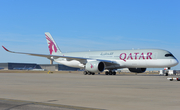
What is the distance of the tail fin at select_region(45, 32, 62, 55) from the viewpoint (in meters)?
50.3

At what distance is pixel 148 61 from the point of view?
35.2m

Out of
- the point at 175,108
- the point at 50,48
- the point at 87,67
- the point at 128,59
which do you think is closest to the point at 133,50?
the point at 128,59

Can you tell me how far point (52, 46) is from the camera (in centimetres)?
5047

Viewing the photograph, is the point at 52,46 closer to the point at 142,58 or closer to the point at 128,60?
the point at 128,60

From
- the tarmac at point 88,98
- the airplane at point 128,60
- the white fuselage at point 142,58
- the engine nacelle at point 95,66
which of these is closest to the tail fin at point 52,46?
the airplane at point 128,60

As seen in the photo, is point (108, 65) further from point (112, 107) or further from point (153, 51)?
point (112, 107)

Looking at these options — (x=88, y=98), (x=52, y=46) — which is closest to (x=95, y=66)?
(x=52, y=46)

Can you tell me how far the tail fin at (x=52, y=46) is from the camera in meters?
50.3

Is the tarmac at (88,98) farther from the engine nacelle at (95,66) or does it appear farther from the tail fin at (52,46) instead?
the tail fin at (52,46)

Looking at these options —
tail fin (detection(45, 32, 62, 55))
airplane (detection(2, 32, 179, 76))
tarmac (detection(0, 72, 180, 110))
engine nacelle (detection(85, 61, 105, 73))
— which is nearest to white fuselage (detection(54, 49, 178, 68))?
airplane (detection(2, 32, 179, 76))

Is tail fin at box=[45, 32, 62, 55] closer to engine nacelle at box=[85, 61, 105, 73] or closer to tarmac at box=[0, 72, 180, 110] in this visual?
engine nacelle at box=[85, 61, 105, 73]

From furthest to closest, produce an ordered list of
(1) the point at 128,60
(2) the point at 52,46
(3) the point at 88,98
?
(2) the point at 52,46 → (1) the point at 128,60 → (3) the point at 88,98

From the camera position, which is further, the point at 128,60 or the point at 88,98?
the point at 128,60

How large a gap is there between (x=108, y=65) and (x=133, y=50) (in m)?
4.90
